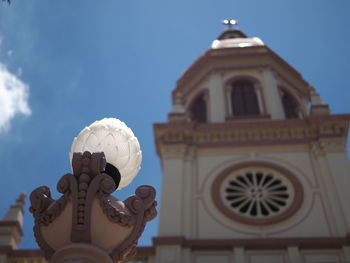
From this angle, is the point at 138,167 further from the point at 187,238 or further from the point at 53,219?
the point at 187,238

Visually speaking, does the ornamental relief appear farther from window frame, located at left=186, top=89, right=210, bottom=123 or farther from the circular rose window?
window frame, located at left=186, top=89, right=210, bottom=123

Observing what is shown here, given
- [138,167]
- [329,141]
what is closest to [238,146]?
[329,141]

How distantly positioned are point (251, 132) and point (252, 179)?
2021 millimetres

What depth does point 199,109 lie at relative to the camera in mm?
20438

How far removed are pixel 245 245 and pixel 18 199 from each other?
23.6 feet

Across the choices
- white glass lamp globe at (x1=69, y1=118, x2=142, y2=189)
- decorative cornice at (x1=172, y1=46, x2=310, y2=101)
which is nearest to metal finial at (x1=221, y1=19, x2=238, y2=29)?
decorative cornice at (x1=172, y1=46, x2=310, y2=101)

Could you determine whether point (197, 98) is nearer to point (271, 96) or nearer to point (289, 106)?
point (271, 96)

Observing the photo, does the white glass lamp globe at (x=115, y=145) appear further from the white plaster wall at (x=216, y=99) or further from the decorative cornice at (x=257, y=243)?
the white plaster wall at (x=216, y=99)

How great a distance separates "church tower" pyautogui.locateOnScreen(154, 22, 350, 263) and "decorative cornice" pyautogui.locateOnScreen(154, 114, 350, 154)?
33mm

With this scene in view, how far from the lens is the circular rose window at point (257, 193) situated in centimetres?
1430

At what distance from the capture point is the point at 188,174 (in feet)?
51.9

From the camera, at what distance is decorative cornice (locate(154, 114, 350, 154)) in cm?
1672

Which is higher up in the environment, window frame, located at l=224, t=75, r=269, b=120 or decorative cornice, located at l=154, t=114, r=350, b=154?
window frame, located at l=224, t=75, r=269, b=120

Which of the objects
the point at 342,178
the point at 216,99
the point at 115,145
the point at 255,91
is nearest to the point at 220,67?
the point at 255,91
